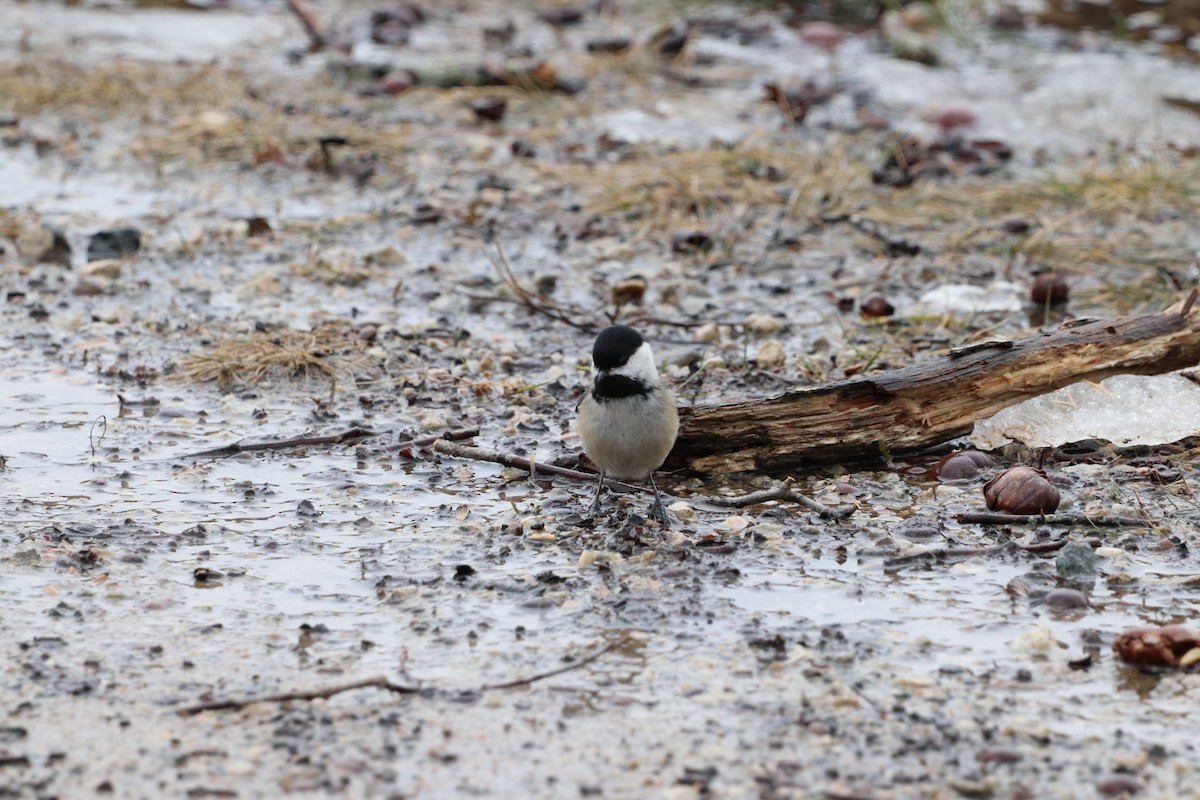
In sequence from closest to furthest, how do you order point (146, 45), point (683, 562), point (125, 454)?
1. point (683, 562)
2. point (125, 454)
3. point (146, 45)

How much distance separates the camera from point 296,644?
3.52 m

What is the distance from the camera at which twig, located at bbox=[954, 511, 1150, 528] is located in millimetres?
4211

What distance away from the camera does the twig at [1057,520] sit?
421cm

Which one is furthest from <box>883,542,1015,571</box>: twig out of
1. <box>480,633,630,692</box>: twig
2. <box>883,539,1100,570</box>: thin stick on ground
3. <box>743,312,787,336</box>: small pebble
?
<box>743,312,787,336</box>: small pebble

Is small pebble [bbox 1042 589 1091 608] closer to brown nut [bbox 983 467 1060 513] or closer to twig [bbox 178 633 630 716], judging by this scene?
brown nut [bbox 983 467 1060 513]

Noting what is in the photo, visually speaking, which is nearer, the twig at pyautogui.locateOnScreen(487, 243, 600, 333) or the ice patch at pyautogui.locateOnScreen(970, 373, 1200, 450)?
the ice patch at pyautogui.locateOnScreen(970, 373, 1200, 450)

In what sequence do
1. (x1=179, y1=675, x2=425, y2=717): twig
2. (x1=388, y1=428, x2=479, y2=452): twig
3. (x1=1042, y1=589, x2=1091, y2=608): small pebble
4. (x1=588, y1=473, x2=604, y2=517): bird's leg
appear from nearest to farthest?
(x1=179, y1=675, x2=425, y2=717): twig → (x1=1042, y1=589, x2=1091, y2=608): small pebble → (x1=588, y1=473, x2=604, y2=517): bird's leg → (x1=388, y1=428, x2=479, y2=452): twig

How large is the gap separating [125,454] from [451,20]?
8446 mm

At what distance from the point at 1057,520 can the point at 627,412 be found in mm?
1269

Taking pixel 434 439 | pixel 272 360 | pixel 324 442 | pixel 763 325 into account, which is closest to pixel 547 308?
pixel 763 325

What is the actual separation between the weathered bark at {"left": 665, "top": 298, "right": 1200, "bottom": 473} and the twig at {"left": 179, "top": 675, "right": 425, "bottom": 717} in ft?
5.43

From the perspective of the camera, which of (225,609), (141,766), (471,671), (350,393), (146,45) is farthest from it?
(146,45)

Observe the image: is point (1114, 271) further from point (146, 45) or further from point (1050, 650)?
point (146, 45)

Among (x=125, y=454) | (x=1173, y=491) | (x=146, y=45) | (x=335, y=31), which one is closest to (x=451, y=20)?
(x=335, y=31)
